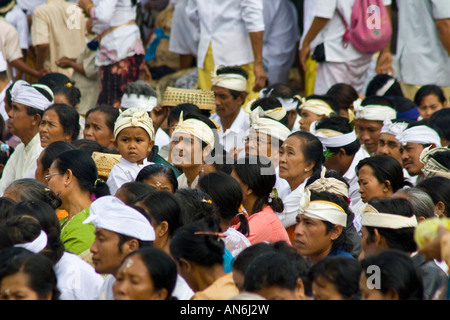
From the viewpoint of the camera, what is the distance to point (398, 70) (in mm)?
9547

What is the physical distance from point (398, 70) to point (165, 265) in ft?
21.2

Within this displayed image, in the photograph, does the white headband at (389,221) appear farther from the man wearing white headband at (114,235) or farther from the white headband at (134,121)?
the white headband at (134,121)

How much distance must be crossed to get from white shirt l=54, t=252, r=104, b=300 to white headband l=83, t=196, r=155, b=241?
0.25 meters

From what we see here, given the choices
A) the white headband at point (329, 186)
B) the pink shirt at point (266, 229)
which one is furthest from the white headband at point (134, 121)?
the white headband at point (329, 186)

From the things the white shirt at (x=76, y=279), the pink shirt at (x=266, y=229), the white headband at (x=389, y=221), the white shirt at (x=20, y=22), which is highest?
the white shirt at (x=20, y=22)

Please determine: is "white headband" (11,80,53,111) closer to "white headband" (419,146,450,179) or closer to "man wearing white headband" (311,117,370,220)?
"man wearing white headband" (311,117,370,220)

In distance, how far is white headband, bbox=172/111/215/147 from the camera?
6520 millimetres

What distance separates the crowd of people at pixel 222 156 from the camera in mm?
3842

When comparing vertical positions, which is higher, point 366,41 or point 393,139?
point 366,41

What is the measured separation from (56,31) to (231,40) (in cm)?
269

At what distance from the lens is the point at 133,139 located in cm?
636

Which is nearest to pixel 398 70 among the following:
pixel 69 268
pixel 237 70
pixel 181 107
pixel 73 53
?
pixel 237 70
